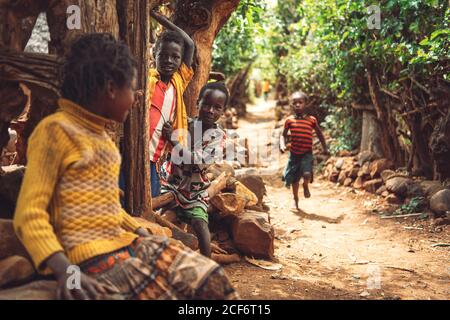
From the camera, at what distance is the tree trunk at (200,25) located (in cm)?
429

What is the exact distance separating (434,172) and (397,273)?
332cm

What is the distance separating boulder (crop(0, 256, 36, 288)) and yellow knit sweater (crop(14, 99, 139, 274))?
16.2 inches

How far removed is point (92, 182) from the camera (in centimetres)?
169

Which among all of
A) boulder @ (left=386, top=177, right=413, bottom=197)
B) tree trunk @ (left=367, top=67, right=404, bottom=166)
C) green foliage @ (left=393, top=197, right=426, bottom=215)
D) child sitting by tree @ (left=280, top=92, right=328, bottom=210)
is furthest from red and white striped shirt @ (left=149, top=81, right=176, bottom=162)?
tree trunk @ (left=367, top=67, right=404, bottom=166)

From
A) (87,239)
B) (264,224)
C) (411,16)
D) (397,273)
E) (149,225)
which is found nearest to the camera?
(87,239)

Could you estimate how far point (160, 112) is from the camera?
11.1 feet

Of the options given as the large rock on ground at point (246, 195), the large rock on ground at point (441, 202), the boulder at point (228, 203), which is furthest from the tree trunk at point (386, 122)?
the boulder at point (228, 203)

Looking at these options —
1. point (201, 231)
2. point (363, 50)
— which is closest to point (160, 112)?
point (201, 231)

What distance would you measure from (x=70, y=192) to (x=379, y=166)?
6.89 meters

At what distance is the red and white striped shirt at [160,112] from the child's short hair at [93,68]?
5.37 feet

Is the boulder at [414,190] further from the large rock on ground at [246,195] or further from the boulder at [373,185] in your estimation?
the large rock on ground at [246,195]

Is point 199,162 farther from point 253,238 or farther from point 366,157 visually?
point 366,157

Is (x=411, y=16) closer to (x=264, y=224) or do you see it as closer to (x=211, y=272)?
(x=264, y=224)
